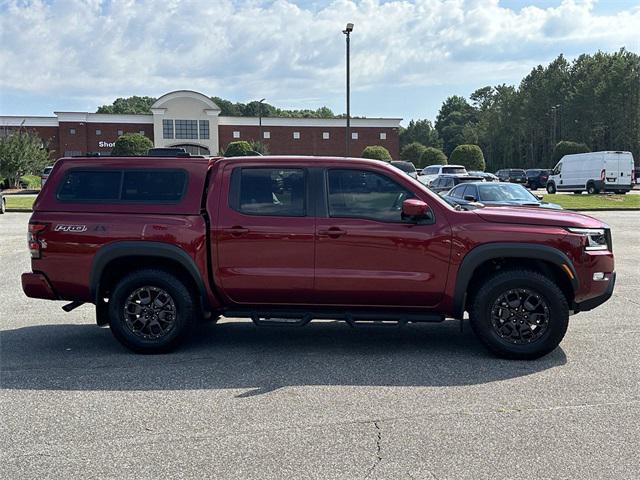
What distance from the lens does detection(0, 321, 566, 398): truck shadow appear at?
5191mm

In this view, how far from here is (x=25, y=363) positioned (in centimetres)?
571

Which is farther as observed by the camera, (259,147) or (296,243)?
(259,147)

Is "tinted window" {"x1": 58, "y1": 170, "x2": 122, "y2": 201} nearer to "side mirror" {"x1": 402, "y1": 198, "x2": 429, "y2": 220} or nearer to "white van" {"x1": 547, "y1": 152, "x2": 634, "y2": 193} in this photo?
"side mirror" {"x1": 402, "y1": 198, "x2": 429, "y2": 220}

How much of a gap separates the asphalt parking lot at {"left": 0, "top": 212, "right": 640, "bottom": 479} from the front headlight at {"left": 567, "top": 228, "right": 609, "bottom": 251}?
3.51 ft

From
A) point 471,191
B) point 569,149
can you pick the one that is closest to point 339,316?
point 471,191

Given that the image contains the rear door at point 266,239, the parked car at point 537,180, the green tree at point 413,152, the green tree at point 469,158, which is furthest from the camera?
the green tree at point 413,152

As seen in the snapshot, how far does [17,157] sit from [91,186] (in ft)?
116

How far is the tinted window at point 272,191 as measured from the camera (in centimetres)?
584

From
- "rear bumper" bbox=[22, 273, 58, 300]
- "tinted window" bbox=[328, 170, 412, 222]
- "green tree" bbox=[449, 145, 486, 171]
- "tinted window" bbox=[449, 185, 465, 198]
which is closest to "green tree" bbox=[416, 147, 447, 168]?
A: "green tree" bbox=[449, 145, 486, 171]

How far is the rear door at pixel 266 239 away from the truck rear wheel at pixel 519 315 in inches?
67.3

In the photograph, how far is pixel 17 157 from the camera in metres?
37.0

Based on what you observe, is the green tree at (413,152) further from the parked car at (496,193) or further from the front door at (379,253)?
the front door at (379,253)

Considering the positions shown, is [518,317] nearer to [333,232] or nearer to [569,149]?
[333,232]

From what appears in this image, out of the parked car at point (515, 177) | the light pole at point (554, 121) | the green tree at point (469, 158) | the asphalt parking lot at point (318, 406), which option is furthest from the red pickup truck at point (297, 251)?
the light pole at point (554, 121)
